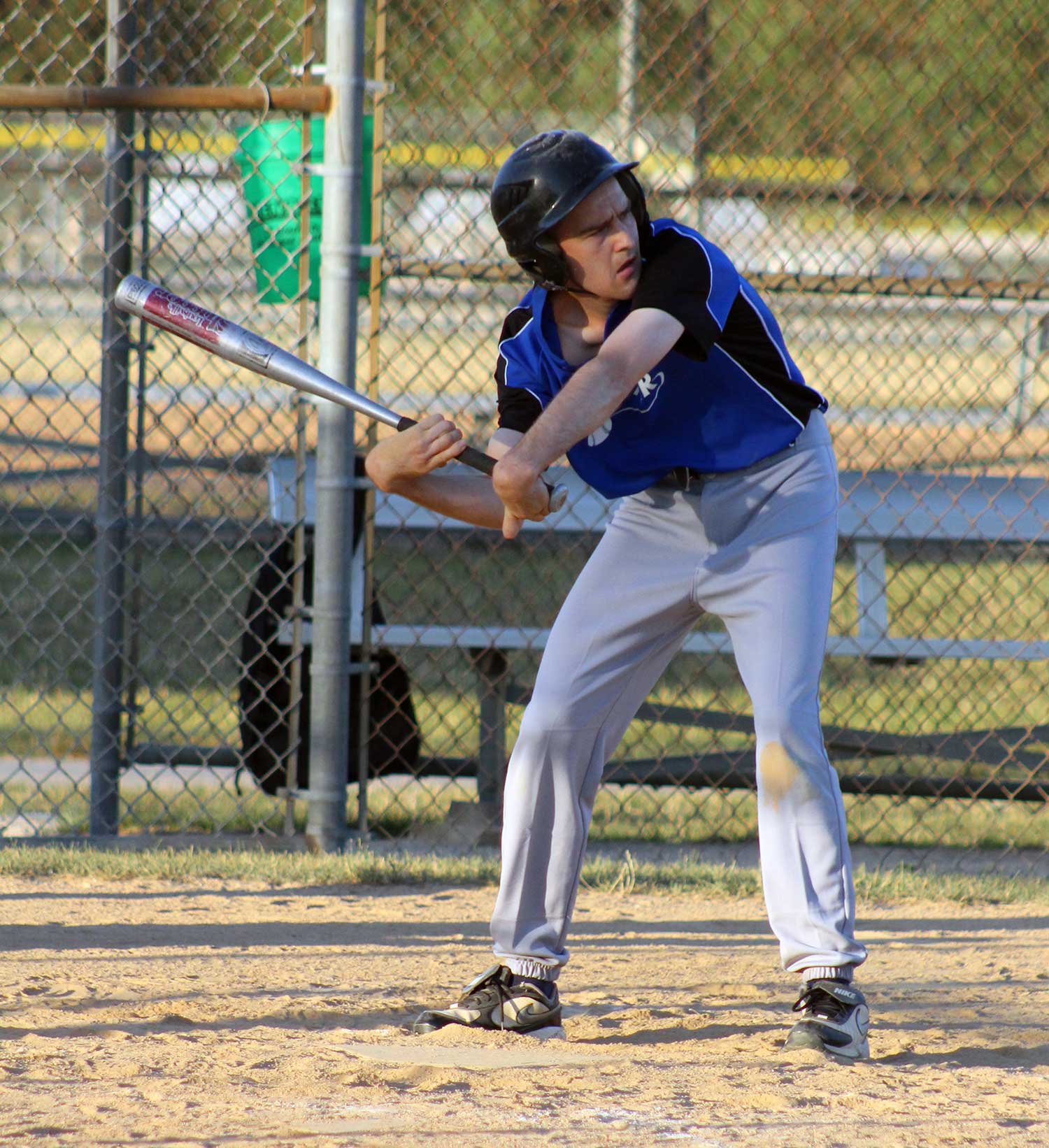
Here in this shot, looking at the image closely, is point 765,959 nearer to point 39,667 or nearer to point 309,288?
point 309,288

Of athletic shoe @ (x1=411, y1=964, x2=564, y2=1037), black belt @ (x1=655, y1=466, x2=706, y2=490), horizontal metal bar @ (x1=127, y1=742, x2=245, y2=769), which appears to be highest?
black belt @ (x1=655, y1=466, x2=706, y2=490)

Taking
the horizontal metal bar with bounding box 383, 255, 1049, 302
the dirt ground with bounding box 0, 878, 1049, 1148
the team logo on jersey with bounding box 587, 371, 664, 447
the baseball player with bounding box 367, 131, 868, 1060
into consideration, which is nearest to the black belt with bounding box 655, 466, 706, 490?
the baseball player with bounding box 367, 131, 868, 1060

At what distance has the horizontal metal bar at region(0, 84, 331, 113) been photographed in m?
4.23

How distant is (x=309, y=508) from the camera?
4.81 m

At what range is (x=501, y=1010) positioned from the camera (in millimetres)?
2934

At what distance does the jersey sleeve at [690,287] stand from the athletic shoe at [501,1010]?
129cm

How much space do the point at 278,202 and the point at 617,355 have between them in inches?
91.3

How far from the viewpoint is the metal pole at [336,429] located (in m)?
4.25

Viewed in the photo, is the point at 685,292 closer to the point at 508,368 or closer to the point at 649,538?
the point at 508,368

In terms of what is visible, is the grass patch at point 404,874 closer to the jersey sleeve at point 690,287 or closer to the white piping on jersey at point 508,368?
the white piping on jersey at point 508,368

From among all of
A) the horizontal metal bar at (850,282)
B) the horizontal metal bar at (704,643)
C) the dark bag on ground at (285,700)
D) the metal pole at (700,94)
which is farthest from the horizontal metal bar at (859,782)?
the metal pole at (700,94)

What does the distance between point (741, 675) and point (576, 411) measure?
25.9 inches

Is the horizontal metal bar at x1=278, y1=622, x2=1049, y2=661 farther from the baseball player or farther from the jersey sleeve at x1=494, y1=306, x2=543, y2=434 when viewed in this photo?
the jersey sleeve at x1=494, y1=306, x2=543, y2=434

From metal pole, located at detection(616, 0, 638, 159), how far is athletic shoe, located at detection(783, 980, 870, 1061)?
9.56ft
